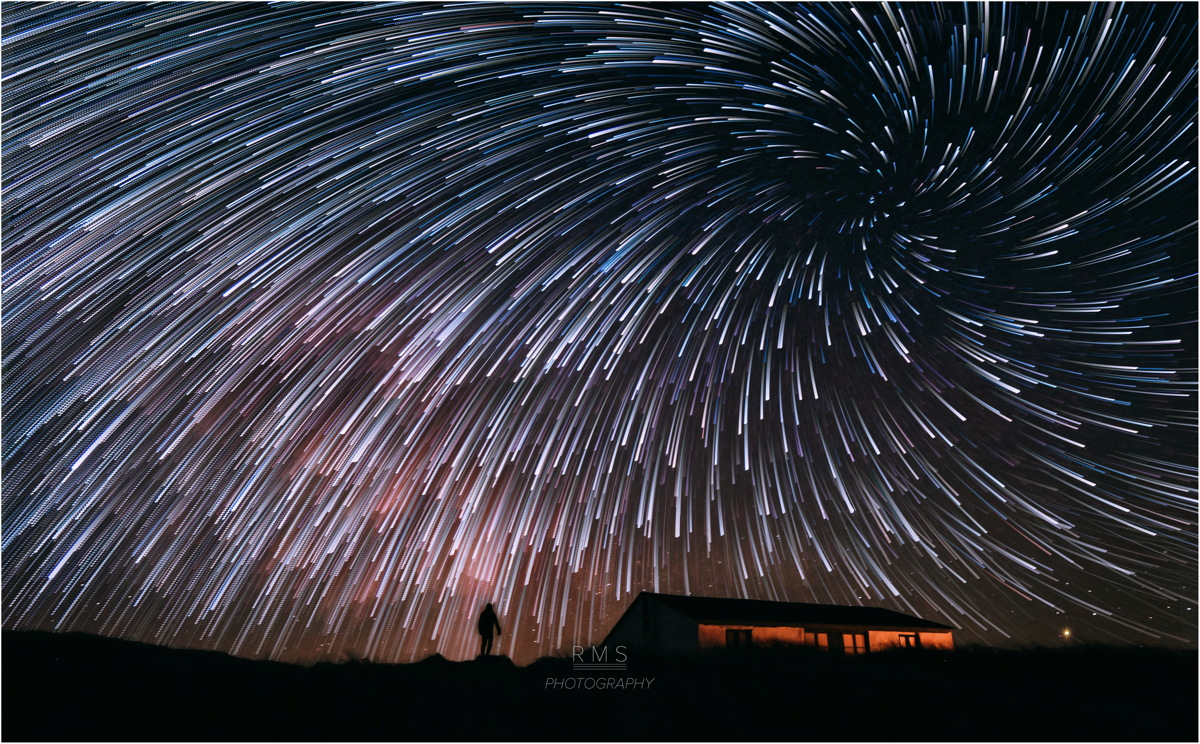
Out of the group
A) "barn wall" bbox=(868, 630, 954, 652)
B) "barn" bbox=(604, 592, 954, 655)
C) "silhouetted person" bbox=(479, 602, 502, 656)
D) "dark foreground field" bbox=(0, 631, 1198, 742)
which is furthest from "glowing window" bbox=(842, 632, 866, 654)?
"silhouetted person" bbox=(479, 602, 502, 656)

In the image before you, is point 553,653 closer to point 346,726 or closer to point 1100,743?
point 346,726

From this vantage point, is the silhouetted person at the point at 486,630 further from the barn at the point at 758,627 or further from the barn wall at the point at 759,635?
the barn wall at the point at 759,635

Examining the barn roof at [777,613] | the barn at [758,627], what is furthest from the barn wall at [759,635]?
the barn roof at [777,613]

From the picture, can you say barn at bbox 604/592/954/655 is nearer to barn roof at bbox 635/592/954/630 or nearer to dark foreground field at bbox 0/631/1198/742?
barn roof at bbox 635/592/954/630

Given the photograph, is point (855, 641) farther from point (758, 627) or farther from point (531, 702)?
point (531, 702)

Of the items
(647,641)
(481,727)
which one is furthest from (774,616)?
(481,727)

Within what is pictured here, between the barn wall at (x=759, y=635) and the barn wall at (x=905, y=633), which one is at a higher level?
the barn wall at (x=905, y=633)

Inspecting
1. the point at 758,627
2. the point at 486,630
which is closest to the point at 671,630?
the point at 758,627
